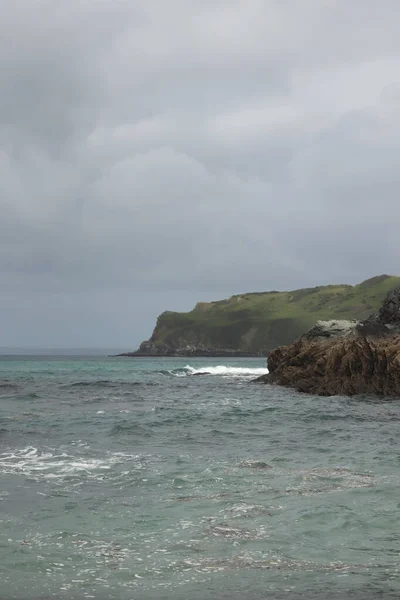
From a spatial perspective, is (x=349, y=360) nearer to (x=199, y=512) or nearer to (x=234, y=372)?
(x=199, y=512)

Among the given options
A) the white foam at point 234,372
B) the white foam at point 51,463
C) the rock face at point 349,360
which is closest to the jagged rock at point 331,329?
the rock face at point 349,360

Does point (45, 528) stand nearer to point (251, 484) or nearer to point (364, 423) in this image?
point (251, 484)

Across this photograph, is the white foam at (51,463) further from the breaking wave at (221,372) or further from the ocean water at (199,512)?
the breaking wave at (221,372)

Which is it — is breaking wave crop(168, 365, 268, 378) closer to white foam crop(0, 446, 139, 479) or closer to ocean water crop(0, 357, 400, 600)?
ocean water crop(0, 357, 400, 600)

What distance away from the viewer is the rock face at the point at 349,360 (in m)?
44.4

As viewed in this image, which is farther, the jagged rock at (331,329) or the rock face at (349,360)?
the jagged rock at (331,329)

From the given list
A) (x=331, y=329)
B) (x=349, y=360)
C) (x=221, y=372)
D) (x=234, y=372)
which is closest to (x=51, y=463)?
(x=349, y=360)

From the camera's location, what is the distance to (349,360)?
46406 millimetres

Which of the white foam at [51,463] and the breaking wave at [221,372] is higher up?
the white foam at [51,463]

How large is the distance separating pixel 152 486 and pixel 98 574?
19.8ft

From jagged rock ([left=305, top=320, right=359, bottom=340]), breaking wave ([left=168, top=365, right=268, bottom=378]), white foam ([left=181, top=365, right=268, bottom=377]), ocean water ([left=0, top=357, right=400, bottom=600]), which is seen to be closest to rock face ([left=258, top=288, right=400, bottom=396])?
jagged rock ([left=305, top=320, right=359, bottom=340])

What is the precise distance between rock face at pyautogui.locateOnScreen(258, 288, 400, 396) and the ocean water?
16452 mm

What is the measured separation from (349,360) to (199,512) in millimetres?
34156

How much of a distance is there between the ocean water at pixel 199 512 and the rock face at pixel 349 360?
1645 cm
